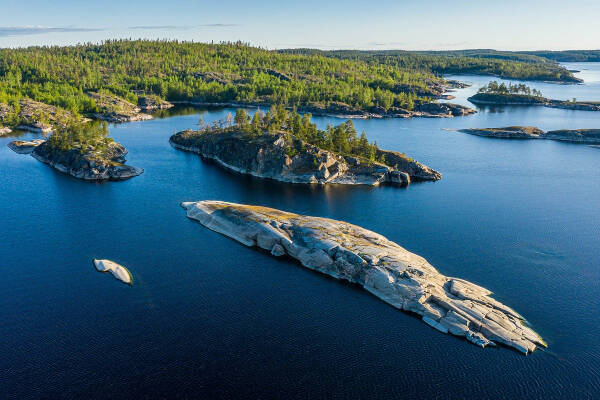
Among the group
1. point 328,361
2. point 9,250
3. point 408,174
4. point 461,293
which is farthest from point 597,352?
point 9,250

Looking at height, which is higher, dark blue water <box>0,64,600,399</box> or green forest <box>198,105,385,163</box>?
green forest <box>198,105,385,163</box>

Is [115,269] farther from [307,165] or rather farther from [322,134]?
[322,134]

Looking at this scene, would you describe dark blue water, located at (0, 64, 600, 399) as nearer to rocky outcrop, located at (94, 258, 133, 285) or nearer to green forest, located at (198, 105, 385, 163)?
rocky outcrop, located at (94, 258, 133, 285)

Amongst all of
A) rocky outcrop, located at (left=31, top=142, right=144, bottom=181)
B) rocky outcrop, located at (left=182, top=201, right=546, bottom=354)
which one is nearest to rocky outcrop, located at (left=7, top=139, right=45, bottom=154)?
rocky outcrop, located at (left=31, top=142, right=144, bottom=181)

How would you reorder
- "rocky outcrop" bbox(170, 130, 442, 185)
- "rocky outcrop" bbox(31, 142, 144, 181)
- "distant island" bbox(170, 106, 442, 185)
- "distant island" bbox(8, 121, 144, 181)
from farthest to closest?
"distant island" bbox(8, 121, 144, 181)
"distant island" bbox(170, 106, 442, 185)
"rocky outcrop" bbox(31, 142, 144, 181)
"rocky outcrop" bbox(170, 130, 442, 185)

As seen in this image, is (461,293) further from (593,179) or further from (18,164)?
(18,164)

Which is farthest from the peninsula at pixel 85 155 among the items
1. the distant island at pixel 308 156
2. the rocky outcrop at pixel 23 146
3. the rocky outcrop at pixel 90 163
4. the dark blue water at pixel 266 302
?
the distant island at pixel 308 156
